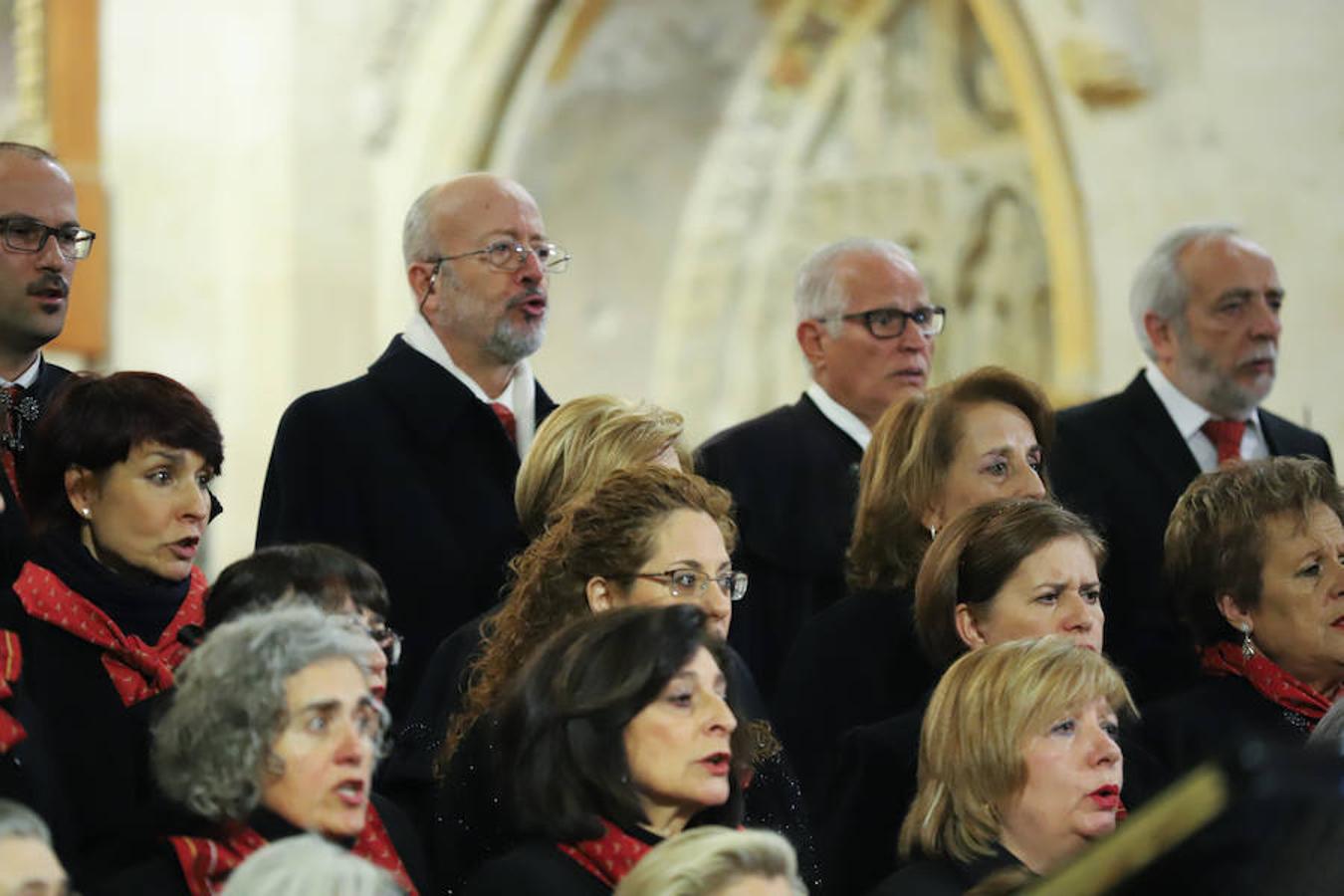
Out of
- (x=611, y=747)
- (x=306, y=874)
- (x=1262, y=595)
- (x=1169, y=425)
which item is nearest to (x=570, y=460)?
(x=611, y=747)

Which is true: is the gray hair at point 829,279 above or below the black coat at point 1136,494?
above

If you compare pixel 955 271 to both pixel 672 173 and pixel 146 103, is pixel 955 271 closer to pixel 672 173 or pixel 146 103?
pixel 672 173


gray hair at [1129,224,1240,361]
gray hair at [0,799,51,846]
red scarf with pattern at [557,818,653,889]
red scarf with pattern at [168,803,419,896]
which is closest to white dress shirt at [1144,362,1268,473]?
gray hair at [1129,224,1240,361]

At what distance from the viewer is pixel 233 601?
4281 millimetres

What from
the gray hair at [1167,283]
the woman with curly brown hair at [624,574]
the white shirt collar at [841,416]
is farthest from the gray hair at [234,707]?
the gray hair at [1167,283]

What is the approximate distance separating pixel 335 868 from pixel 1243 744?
1217 millimetres

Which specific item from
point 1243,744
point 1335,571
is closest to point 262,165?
point 1335,571

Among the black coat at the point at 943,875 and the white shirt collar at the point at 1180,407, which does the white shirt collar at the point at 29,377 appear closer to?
the black coat at the point at 943,875

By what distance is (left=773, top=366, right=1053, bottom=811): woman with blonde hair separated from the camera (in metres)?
5.00

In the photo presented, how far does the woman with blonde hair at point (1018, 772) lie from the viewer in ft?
13.7

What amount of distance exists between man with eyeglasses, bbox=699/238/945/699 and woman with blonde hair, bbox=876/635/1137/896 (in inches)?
49.6

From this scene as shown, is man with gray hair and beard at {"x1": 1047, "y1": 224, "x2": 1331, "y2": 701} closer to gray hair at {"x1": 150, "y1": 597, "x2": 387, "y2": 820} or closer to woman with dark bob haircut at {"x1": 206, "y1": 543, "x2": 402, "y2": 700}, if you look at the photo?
woman with dark bob haircut at {"x1": 206, "y1": 543, "x2": 402, "y2": 700}

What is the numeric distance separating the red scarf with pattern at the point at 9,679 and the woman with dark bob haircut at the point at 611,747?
0.69 metres

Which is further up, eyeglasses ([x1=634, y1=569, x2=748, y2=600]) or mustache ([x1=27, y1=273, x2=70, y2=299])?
mustache ([x1=27, y1=273, x2=70, y2=299])
